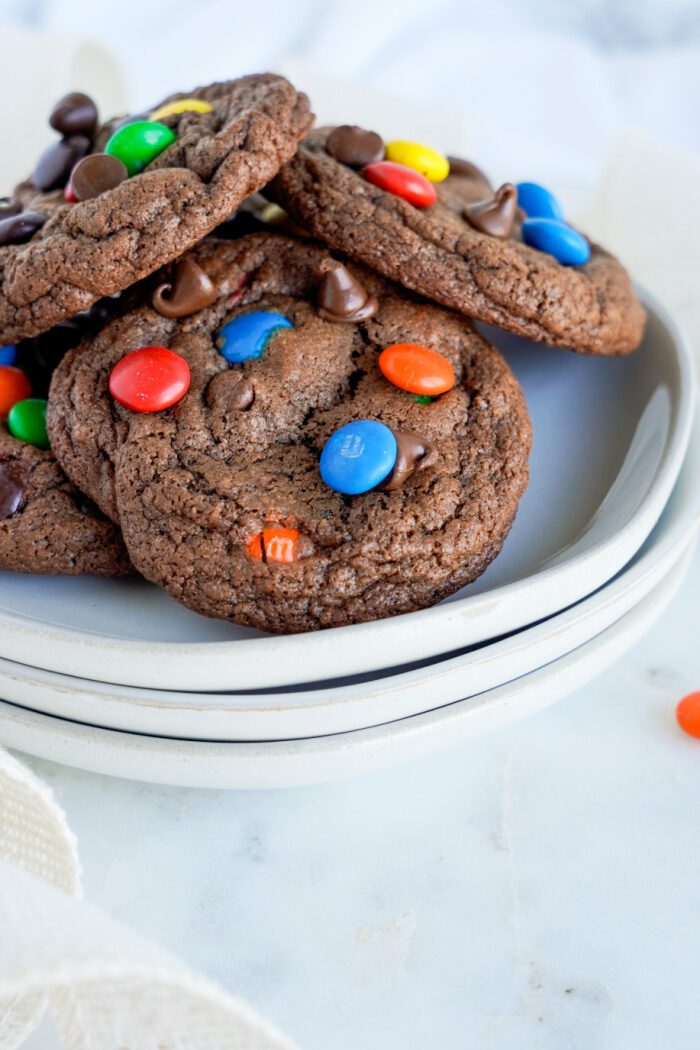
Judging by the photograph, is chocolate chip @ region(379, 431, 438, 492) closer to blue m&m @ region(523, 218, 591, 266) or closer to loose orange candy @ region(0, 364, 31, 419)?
blue m&m @ region(523, 218, 591, 266)

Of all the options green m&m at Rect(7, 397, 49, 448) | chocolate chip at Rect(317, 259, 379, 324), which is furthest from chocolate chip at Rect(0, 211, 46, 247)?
chocolate chip at Rect(317, 259, 379, 324)

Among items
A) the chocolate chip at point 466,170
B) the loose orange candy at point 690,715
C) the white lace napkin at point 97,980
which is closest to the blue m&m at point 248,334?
the chocolate chip at point 466,170

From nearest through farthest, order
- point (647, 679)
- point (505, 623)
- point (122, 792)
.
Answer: point (505, 623) → point (122, 792) → point (647, 679)

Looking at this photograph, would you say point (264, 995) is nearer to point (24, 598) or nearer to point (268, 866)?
point (268, 866)

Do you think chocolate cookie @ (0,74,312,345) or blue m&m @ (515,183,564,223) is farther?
blue m&m @ (515,183,564,223)

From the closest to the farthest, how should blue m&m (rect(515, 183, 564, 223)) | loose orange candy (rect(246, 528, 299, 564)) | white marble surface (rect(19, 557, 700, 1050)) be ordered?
1. white marble surface (rect(19, 557, 700, 1050))
2. loose orange candy (rect(246, 528, 299, 564))
3. blue m&m (rect(515, 183, 564, 223))

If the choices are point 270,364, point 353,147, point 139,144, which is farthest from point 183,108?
point 270,364

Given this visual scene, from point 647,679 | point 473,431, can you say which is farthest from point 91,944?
point 647,679
